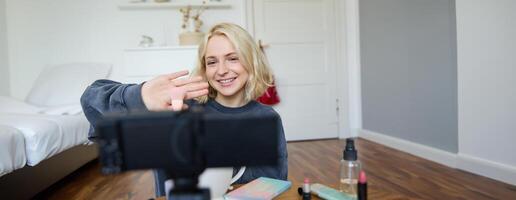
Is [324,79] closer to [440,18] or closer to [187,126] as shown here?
[440,18]

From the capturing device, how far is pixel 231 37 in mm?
884

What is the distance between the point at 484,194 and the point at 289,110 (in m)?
2.04

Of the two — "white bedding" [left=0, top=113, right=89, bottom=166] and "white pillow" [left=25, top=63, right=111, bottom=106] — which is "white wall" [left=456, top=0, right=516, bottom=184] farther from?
"white pillow" [left=25, top=63, right=111, bottom=106]

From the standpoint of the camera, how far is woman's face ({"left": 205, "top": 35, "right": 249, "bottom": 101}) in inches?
35.0

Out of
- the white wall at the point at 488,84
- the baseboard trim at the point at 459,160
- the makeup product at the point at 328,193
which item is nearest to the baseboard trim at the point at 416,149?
the baseboard trim at the point at 459,160

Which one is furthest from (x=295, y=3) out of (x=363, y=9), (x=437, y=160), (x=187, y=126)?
(x=187, y=126)

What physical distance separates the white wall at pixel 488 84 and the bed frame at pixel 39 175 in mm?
2465

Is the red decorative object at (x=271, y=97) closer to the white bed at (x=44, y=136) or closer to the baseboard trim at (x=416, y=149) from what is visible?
the baseboard trim at (x=416, y=149)

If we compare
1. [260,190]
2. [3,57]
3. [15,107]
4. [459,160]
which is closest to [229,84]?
[260,190]

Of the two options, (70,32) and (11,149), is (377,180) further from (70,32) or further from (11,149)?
(70,32)

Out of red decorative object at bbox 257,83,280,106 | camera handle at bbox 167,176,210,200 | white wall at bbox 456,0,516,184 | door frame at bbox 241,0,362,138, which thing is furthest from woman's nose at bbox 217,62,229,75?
door frame at bbox 241,0,362,138

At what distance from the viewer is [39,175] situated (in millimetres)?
1974

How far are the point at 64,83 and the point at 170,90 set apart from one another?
294 cm

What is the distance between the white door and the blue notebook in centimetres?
293
